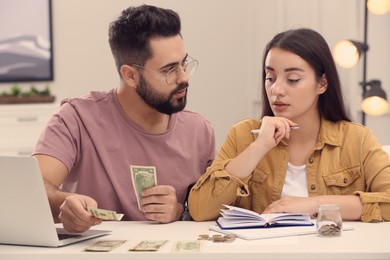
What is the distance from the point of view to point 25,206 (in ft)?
6.50

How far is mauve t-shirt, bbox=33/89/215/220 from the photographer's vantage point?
2646 millimetres

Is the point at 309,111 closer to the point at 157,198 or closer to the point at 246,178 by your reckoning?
Result: the point at 246,178

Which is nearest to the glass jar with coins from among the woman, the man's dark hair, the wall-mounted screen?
the woman

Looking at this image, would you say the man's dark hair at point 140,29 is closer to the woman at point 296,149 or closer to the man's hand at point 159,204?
the woman at point 296,149

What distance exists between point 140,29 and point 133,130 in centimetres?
38

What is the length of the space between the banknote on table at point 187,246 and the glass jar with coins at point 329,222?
333 mm

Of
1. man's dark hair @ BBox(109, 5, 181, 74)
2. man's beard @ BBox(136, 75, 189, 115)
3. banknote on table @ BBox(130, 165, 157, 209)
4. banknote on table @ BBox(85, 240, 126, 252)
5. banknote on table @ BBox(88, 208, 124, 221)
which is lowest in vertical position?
banknote on table @ BBox(85, 240, 126, 252)

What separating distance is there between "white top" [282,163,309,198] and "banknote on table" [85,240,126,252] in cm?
75

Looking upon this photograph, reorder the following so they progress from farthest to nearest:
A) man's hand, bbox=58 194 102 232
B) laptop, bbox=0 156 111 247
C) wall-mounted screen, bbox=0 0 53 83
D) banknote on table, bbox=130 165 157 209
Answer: wall-mounted screen, bbox=0 0 53 83, banknote on table, bbox=130 165 157 209, man's hand, bbox=58 194 102 232, laptop, bbox=0 156 111 247

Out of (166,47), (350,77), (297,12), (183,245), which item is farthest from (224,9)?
(183,245)

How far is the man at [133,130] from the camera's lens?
2.65m

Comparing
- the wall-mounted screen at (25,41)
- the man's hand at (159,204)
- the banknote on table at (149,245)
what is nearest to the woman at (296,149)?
the man's hand at (159,204)

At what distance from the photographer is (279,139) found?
8.20 ft

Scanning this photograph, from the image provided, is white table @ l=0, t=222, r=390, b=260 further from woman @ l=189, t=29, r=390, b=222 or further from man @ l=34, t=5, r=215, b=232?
man @ l=34, t=5, r=215, b=232
